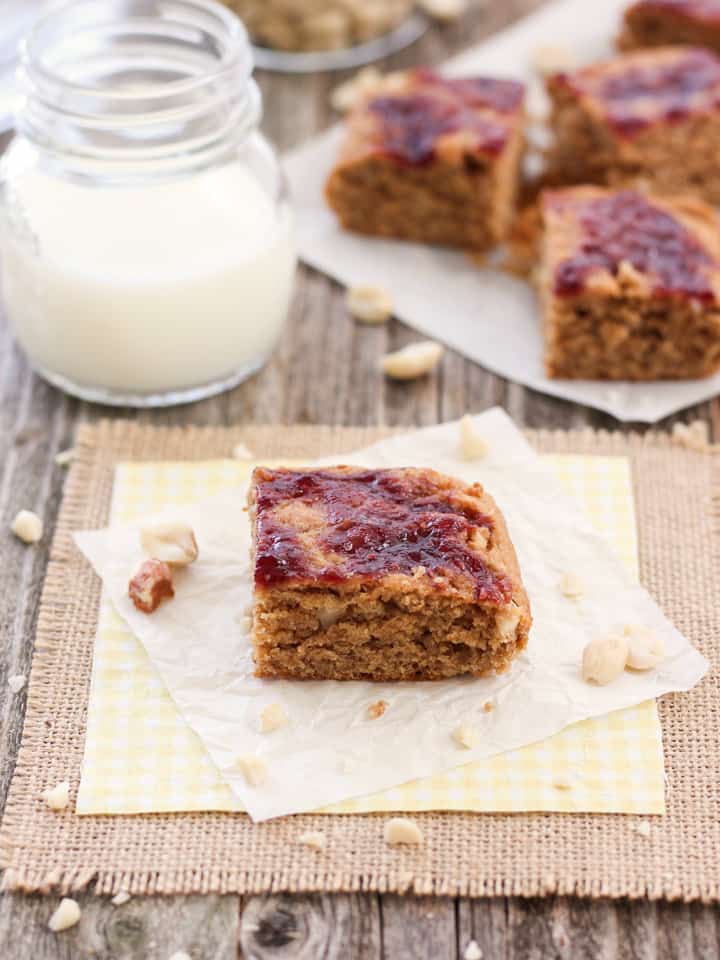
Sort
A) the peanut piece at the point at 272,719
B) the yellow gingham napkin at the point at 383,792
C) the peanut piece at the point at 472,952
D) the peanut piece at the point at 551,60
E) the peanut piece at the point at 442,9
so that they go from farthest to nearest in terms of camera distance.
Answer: the peanut piece at the point at 442,9, the peanut piece at the point at 551,60, the peanut piece at the point at 272,719, the yellow gingham napkin at the point at 383,792, the peanut piece at the point at 472,952

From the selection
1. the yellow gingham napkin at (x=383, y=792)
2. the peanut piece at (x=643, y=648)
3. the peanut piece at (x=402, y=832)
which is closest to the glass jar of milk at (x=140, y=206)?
the yellow gingham napkin at (x=383, y=792)

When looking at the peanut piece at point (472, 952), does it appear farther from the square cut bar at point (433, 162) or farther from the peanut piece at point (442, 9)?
the peanut piece at point (442, 9)

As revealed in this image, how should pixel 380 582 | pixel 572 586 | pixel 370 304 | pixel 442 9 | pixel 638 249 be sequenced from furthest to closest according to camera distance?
pixel 442 9
pixel 370 304
pixel 638 249
pixel 572 586
pixel 380 582

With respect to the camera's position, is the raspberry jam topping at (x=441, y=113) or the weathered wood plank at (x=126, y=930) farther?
the raspberry jam topping at (x=441, y=113)

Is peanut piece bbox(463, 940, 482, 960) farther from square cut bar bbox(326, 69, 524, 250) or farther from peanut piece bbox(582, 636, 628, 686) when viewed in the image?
square cut bar bbox(326, 69, 524, 250)

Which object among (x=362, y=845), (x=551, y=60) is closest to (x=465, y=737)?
(x=362, y=845)

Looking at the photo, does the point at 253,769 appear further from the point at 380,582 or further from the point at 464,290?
the point at 464,290
